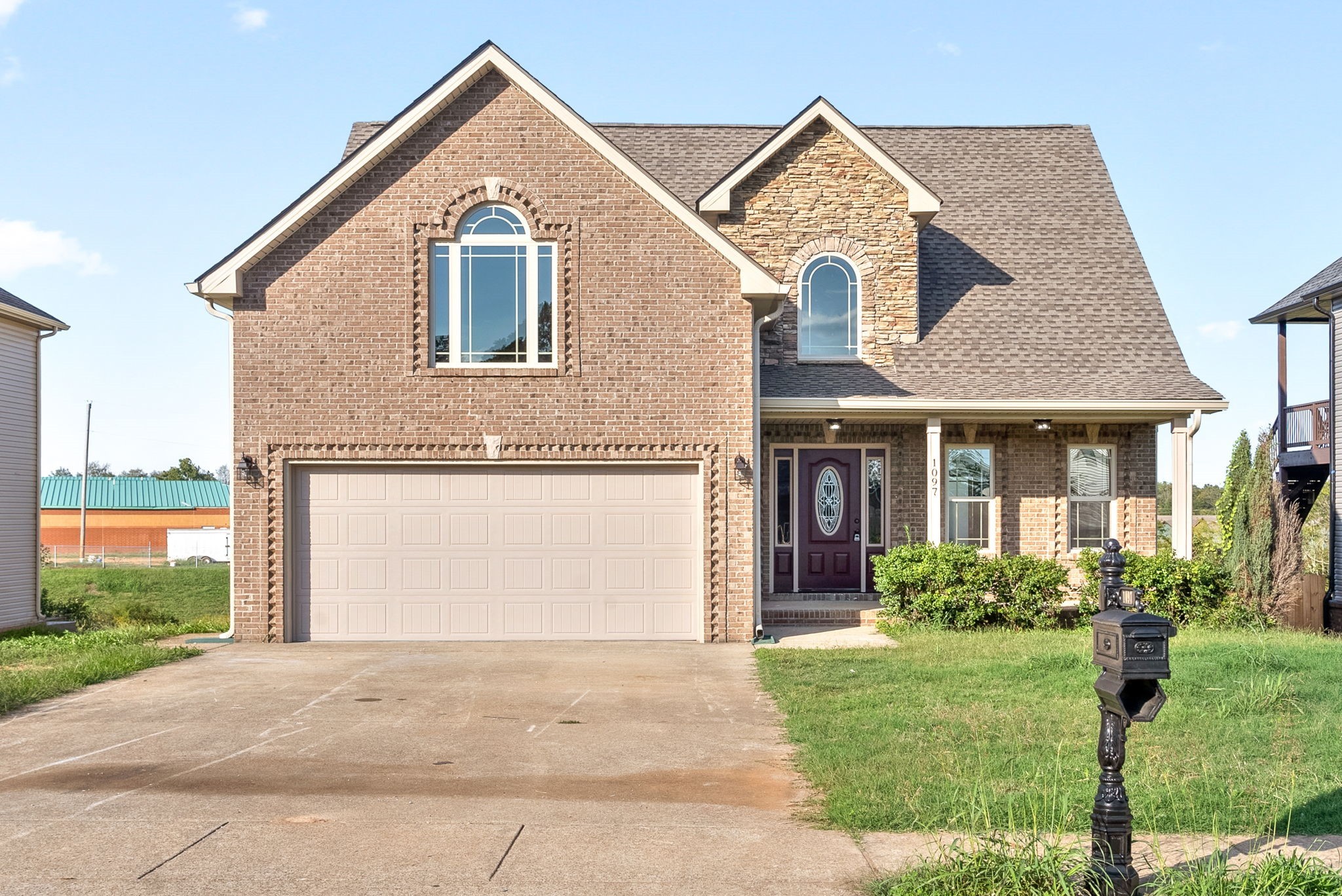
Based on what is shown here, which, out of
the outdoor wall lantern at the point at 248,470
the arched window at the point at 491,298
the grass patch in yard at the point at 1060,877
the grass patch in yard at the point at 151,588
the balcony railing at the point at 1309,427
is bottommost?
the grass patch in yard at the point at 151,588

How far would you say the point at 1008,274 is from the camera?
61.9 feet

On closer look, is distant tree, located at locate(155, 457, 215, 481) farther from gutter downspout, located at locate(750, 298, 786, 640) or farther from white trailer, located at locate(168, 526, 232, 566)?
gutter downspout, located at locate(750, 298, 786, 640)

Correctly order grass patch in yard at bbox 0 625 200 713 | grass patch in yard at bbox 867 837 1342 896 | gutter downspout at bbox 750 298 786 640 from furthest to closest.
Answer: gutter downspout at bbox 750 298 786 640 → grass patch in yard at bbox 0 625 200 713 → grass patch in yard at bbox 867 837 1342 896

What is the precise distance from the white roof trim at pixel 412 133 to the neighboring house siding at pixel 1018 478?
3.70m

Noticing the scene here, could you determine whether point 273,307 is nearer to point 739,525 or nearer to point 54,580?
point 739,525

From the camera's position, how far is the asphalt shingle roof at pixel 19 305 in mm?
18094

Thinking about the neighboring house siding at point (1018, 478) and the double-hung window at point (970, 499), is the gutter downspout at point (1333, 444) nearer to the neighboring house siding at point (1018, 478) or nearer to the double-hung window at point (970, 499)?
the neighboring house siding at point (1018, 478)

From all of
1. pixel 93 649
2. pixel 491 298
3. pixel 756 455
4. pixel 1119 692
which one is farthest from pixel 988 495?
pixel 1119 692

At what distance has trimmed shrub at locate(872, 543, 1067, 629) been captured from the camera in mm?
15500

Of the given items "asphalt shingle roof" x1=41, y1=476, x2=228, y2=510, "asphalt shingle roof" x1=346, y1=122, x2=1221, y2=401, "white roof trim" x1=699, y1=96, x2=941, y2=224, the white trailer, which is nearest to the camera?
"asphalt shingle roof" x1=346, y1=122, x2=1221, y2=401

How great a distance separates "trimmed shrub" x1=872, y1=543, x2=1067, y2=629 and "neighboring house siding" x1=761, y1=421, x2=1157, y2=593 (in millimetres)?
1830

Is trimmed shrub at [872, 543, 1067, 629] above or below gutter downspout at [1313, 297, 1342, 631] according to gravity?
below

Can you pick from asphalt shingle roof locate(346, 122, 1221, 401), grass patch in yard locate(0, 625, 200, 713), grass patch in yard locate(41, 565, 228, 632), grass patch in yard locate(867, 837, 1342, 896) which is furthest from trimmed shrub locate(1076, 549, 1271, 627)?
grass patch in yard locate(41, 565, 228, 632)

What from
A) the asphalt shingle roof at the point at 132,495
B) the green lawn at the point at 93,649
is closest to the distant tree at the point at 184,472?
the asphalt shingle roof at the point at 132,495
